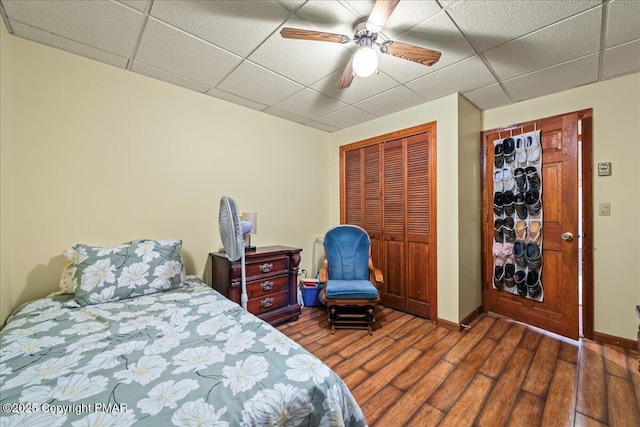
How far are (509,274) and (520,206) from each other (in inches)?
30.7

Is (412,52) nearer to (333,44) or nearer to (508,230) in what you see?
(333,44)

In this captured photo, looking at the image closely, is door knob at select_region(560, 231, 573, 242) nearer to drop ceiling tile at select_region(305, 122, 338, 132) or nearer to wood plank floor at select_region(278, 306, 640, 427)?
wood plank floor at select_region(278, 306, 640, 427)

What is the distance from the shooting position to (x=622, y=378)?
1827mm

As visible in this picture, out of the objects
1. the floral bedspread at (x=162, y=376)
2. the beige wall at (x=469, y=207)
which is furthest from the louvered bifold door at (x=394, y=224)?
the floral bedspread at (x=162, y=376)

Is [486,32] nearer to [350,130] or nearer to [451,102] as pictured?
[451,102]

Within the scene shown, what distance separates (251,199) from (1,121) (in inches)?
75.9

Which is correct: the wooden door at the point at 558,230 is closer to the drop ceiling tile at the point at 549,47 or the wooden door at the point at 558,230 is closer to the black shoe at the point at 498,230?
the black shoe at the point at 498,230

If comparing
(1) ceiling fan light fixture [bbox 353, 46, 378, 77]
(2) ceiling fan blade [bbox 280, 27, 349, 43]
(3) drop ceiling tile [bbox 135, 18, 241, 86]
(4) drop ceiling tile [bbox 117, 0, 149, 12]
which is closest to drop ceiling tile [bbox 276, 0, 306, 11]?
(2) ceiling fan blade [bbox 280, 27, 349, 43]

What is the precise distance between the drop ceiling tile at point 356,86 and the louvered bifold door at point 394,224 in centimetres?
80

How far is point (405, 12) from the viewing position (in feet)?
5.07

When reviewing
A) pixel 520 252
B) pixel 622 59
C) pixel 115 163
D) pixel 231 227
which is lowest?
pixel 520 252

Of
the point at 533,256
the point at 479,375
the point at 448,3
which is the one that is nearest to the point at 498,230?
the point at 533,256

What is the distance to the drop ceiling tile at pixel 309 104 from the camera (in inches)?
105

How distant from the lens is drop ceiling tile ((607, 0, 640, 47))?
148cm
